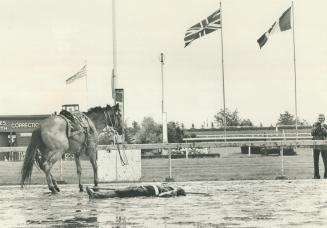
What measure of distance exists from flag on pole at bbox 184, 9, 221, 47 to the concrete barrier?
10.7 m

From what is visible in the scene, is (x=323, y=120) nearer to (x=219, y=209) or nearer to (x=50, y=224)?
(x=219, y=209)

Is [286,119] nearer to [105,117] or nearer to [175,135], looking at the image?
[175,135]

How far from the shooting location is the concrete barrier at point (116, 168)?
2069 cm

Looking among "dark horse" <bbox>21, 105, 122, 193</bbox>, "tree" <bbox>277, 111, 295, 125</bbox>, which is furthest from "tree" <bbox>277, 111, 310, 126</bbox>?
"dark horse" <bbox>21, 105, 122, 193</bbox>

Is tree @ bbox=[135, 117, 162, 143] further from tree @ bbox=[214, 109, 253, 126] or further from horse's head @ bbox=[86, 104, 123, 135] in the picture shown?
horse's head @ bbox=[86, 104, 123, 135]

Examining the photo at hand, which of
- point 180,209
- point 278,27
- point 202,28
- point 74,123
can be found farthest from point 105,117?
point 278,27

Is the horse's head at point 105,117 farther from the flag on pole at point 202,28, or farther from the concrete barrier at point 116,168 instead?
the flag on pole at point 202,28

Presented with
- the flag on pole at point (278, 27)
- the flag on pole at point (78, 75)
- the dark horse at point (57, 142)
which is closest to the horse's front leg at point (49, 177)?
the dark horse at point (57, 142)

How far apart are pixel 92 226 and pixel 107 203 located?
143 inches

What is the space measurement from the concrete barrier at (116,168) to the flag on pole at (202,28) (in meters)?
10.7

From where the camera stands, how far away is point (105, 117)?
60.4 ft

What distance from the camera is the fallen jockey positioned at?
45.7ft

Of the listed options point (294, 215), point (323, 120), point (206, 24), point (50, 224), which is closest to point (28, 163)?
→ point (50, 224)

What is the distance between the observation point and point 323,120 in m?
21.5
